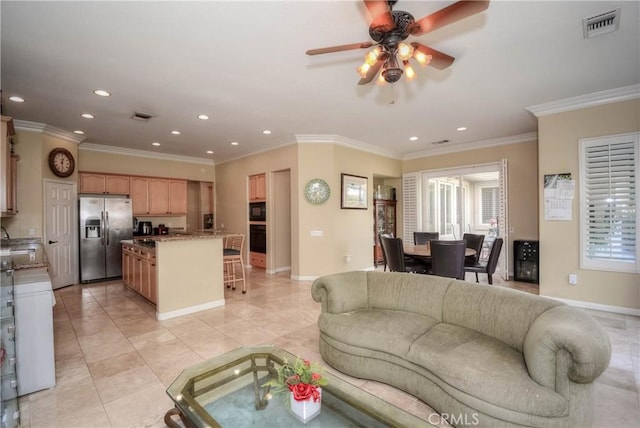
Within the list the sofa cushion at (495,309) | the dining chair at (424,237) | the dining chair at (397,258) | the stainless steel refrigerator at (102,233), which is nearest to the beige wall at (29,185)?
the stainless steel refrigerator at (102,233)

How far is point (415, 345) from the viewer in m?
2.01

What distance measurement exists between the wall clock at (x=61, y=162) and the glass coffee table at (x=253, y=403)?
207 inches

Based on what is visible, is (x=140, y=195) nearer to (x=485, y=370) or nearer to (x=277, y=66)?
(x=277, y=66)

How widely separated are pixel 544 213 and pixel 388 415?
407 centimetres

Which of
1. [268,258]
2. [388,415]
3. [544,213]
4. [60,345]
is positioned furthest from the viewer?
[268,258]

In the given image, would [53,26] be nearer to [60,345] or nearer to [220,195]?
[60,345]

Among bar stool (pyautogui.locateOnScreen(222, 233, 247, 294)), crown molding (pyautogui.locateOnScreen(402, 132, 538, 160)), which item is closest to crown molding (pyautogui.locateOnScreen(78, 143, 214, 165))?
bar stool (pyautogui.locateOnScreen(222, 233, 247, 294))

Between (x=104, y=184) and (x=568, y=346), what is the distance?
7524 mm

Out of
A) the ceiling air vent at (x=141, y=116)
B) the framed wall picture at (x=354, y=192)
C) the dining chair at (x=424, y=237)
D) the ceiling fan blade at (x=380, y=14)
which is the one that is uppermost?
the ceiling air vent at (x=141, y=116)

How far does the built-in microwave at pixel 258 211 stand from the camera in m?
6.59

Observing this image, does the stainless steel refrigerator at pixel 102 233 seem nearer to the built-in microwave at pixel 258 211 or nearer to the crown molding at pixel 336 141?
the built-in microwave at pixel 258 211

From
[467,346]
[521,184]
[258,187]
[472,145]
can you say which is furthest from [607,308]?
[258,187]

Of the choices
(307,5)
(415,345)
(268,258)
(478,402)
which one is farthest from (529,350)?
(268,258)

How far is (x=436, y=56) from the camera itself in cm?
214
